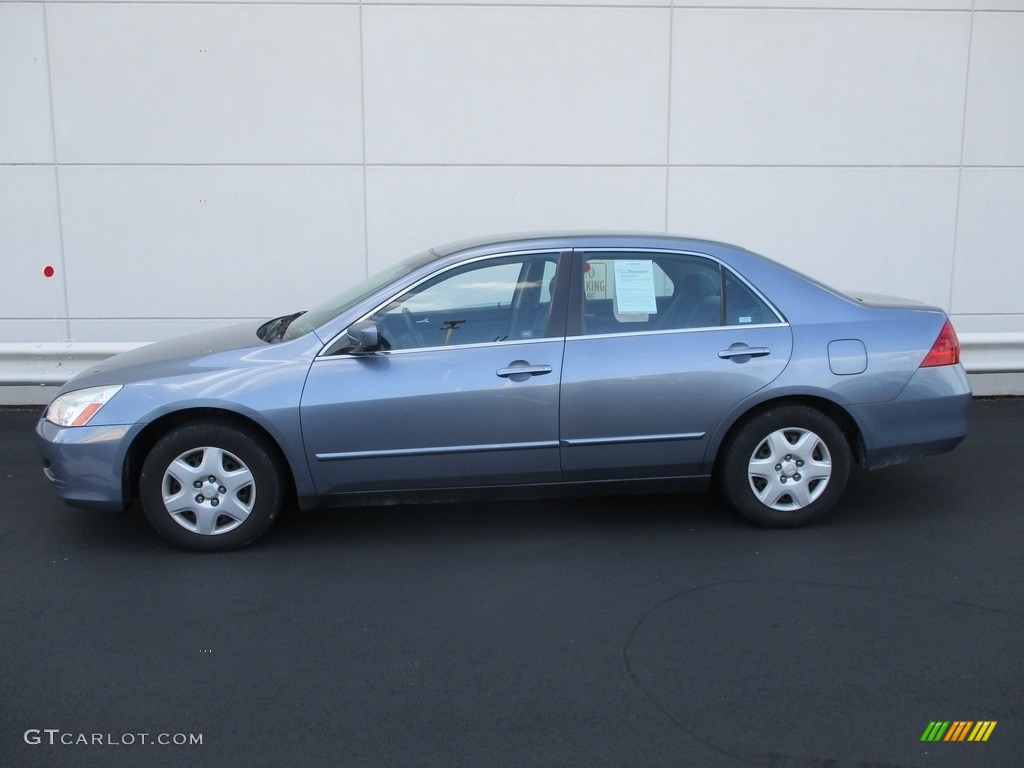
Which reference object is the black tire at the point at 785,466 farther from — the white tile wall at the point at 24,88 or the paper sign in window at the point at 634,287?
the white tile wall at the point at 24,88

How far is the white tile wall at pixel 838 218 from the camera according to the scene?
27.6 ft

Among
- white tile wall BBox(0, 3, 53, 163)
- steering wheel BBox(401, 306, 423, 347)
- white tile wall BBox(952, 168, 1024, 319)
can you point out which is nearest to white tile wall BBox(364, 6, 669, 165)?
white tile wall BBox(0, 3, 53, 163)

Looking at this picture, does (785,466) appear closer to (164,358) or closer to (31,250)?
(164,358)

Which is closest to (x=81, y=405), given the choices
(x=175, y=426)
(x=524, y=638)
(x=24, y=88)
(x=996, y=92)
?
(x=175, y=426)

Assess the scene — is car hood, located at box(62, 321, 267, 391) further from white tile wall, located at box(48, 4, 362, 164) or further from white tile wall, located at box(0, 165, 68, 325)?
white tile wall, located at box(0, 165, 68, 325)

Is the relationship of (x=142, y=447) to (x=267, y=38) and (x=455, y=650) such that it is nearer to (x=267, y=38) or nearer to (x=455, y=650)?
(x=455, y=650)

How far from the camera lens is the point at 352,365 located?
15.5 ft

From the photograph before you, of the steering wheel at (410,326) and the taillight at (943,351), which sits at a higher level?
the steering wheel at (410,326)

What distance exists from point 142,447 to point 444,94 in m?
4.58

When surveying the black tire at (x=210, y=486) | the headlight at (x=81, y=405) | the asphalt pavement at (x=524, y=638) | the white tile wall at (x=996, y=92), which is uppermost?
the white tile wall at (x=996, y=92)

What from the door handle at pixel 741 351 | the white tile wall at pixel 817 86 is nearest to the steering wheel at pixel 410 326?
the door handle at pixel 741 351

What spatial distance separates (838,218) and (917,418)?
3.92m

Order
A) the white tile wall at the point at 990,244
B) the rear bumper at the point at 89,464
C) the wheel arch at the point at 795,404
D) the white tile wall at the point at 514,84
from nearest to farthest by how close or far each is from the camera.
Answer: the rear bumper at the point at 89,464 → the wheel arch at the point at 795,404 → the white tile wall at the point at 514,84 → the white tile wall at the point at 990,244

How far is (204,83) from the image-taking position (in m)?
8.06
